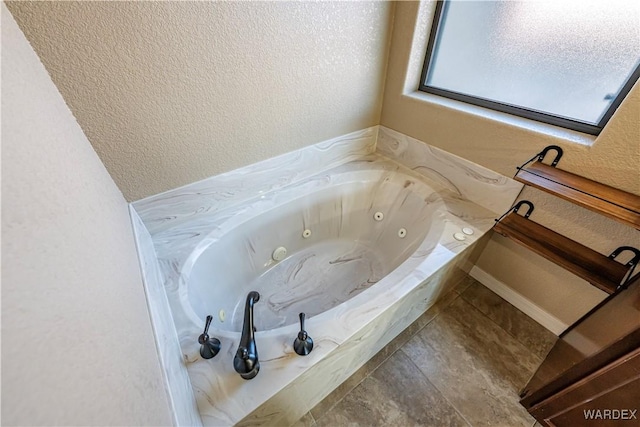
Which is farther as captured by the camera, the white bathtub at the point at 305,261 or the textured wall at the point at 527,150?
the textured wall at the point at 527,150

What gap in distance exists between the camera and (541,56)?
1.12m

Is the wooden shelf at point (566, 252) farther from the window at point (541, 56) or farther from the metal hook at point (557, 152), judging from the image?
the window at point (541, 56)

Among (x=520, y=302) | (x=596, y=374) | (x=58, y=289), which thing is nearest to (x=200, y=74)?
(x=58, y=289)

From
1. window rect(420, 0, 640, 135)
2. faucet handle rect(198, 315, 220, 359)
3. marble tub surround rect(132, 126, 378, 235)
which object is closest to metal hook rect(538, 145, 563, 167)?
window rect(420, 0, 640, 135)

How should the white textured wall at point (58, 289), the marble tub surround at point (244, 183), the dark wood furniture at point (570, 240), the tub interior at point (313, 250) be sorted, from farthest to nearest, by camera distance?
the tub interior at point (313, 250), the marble tub surround at point (244, 183), the dark wood furniture at point (570, 240), the white textured wall at point (58, 289)

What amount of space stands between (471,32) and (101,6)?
1.54m

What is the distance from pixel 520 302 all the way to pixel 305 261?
1.24 meters

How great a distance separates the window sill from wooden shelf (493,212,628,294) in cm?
40

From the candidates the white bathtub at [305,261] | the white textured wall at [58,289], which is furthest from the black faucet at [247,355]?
the white textured wall at [58,289]

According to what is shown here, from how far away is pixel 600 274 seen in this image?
102 cm

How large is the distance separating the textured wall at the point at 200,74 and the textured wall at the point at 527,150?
0.18 m

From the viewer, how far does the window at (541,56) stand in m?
0.95

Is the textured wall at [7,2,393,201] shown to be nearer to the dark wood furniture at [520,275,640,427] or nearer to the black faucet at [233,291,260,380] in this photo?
the black faucet at [233,291,260,380]

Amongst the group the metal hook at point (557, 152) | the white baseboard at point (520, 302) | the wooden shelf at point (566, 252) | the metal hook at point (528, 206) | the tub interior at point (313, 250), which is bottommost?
the white baseboard at point (520, 302)
